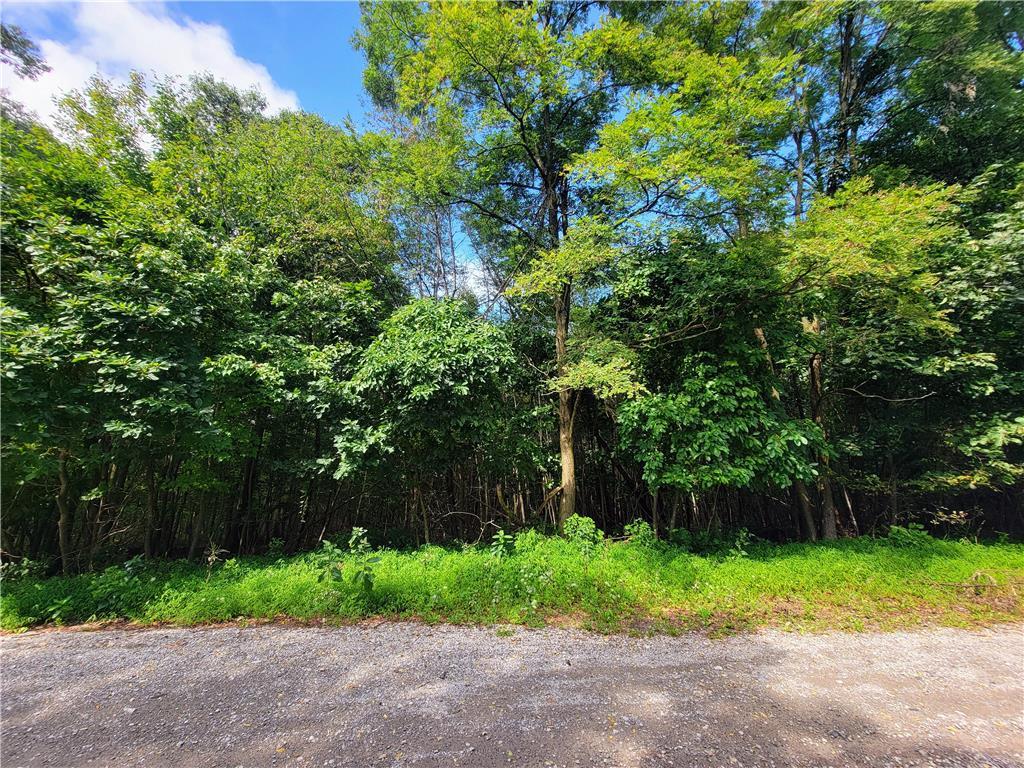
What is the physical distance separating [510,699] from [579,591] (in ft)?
6.03

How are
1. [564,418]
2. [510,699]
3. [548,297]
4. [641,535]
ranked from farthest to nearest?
[548,297] → [564,418] → [641,535] → [510,699]

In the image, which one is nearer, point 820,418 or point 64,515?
point 64,515

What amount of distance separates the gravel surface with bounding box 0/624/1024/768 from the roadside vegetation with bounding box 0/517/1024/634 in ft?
1.13

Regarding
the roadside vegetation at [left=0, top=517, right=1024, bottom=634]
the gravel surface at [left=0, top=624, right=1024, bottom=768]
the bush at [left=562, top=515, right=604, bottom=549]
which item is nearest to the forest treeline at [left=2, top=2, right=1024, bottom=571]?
the bush at [left=562, top=515, right=604, bottom=549]

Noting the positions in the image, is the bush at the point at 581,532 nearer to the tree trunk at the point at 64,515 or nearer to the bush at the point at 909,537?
the bush at the point at 909,537

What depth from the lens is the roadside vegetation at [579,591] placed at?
3.79 meters

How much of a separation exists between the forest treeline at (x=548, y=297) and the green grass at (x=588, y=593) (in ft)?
3.96

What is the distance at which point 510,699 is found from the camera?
2.44 metres

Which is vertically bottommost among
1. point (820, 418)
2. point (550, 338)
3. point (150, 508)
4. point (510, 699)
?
point (510, 699)

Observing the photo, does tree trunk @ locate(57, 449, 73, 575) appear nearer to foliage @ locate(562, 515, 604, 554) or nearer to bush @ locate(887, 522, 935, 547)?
foliage @ locate(562, 515, 604, 554)

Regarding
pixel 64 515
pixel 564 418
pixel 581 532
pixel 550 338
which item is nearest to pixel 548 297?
pixel 550 338

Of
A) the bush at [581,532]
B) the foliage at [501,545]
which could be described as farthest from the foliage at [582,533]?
the foliage at [501,545]

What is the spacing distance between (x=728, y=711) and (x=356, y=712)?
220cm

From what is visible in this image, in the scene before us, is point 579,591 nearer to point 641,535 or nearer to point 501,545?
point 501,545
